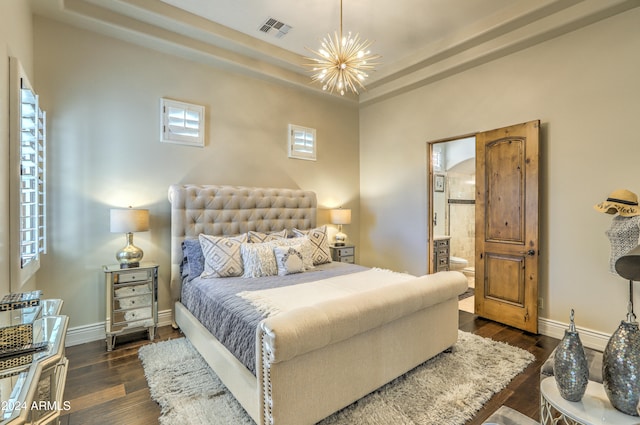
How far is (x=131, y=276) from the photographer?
9.69 ft

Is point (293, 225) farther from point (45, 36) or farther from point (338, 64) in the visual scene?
point (45, 36)

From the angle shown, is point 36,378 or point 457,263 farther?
point 457,263

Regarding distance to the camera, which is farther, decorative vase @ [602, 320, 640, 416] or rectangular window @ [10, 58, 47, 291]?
rectangular window @ [10, 58, 47, 291]

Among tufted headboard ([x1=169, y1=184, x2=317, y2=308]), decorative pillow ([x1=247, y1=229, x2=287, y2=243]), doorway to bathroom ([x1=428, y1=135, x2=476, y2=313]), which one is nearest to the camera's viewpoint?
tufted headboard ([x1=169, y1=184, x2=317, y2=308])

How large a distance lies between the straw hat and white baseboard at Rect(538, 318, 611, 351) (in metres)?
1.25

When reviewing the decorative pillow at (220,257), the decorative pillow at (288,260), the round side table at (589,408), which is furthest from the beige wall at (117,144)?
the round side table at (589,408)

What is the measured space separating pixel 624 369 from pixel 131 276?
3.60 metres

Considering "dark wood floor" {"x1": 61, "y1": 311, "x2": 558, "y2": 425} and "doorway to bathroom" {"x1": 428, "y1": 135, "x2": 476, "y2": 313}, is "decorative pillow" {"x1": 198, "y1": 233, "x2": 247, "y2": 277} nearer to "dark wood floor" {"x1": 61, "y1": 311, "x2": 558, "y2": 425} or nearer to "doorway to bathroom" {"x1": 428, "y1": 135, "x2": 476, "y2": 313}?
"dark wood floor" {"x1": 61, "y1": 311, "x2": 558, "y2": 425}

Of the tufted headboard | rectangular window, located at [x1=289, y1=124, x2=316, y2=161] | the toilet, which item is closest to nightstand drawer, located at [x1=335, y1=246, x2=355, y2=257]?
the tufted headboard

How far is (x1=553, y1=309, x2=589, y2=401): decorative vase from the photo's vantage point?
130 cm

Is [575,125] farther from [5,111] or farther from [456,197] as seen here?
[5,111]

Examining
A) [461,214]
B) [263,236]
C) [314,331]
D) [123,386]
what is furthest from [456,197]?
[123,386]

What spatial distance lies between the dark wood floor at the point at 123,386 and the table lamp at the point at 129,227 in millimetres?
831

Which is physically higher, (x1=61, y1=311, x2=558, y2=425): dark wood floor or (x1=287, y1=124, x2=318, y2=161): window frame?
(x1=287, y1=124, x2=318, y2=161): window frame
